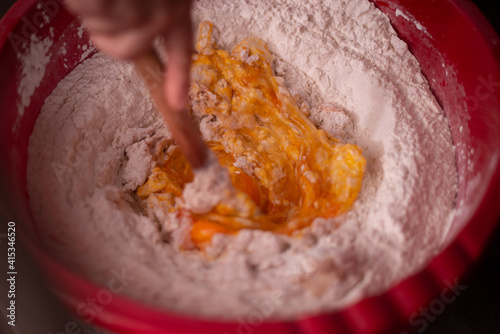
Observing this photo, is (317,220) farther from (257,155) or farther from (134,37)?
(134,37)

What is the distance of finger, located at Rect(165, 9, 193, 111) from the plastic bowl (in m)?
0.32

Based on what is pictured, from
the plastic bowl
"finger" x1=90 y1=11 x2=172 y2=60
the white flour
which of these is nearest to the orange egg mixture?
the white flour

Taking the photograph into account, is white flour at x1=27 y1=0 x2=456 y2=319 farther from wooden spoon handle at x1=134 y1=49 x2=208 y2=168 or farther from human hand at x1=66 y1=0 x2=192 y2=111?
human hand at x1=66 y1=0 x2=192 y2=111

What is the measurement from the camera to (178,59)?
667 mm

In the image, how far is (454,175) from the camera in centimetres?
96

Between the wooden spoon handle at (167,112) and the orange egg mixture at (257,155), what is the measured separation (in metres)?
0.13

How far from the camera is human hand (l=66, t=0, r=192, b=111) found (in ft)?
1.88

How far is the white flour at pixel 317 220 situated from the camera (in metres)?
0.78

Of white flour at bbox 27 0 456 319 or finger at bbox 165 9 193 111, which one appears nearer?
finger at bbox 165 9 193 111

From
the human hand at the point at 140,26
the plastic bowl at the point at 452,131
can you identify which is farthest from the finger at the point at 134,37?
the plastic bowl at the point at 452,131

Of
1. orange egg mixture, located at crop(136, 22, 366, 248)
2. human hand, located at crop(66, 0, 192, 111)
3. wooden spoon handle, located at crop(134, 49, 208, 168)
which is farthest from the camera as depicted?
orange egg mixture, located at crop(136, 22, 366, 248)

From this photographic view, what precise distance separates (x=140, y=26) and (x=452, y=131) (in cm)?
75

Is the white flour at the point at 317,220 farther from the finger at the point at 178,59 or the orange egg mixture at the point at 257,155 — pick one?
the finger at the point at 178,59

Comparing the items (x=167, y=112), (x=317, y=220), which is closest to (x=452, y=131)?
(x=317, y=220)
